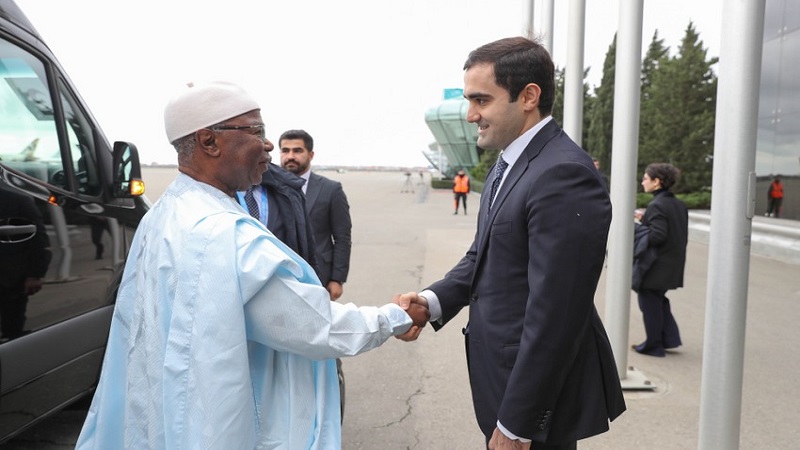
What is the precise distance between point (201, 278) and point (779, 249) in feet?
45.5

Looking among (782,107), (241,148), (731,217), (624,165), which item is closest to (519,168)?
(241,148)

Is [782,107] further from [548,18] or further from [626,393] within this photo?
[626,393]

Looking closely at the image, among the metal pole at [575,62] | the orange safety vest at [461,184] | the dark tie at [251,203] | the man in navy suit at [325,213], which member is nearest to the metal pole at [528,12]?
the metal pole at [575,62]

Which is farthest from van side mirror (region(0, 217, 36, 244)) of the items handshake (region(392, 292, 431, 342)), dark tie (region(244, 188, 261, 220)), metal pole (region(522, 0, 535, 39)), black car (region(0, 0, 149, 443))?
metal pole (region(522, 0, 535, 39))

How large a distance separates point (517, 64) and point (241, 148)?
93 cm

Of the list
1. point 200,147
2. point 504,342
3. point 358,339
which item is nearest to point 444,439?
point 504,342

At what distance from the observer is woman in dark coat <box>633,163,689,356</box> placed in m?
6.22

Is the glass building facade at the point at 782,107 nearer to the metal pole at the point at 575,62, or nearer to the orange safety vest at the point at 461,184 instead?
the orange safety vest at the point at 461,184

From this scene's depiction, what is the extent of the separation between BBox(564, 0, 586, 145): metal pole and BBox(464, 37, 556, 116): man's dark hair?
3.19 m

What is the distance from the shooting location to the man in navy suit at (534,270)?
199 cm

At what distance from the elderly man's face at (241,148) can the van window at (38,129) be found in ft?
6.13

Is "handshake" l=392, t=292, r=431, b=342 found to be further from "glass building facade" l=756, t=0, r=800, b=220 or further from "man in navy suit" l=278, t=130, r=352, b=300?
"glass building facade" l=756, t=0, r=800, b=220

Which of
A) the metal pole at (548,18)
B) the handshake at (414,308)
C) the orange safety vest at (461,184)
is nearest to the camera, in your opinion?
the handshake at (414,308)

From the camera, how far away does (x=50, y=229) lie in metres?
3.44
